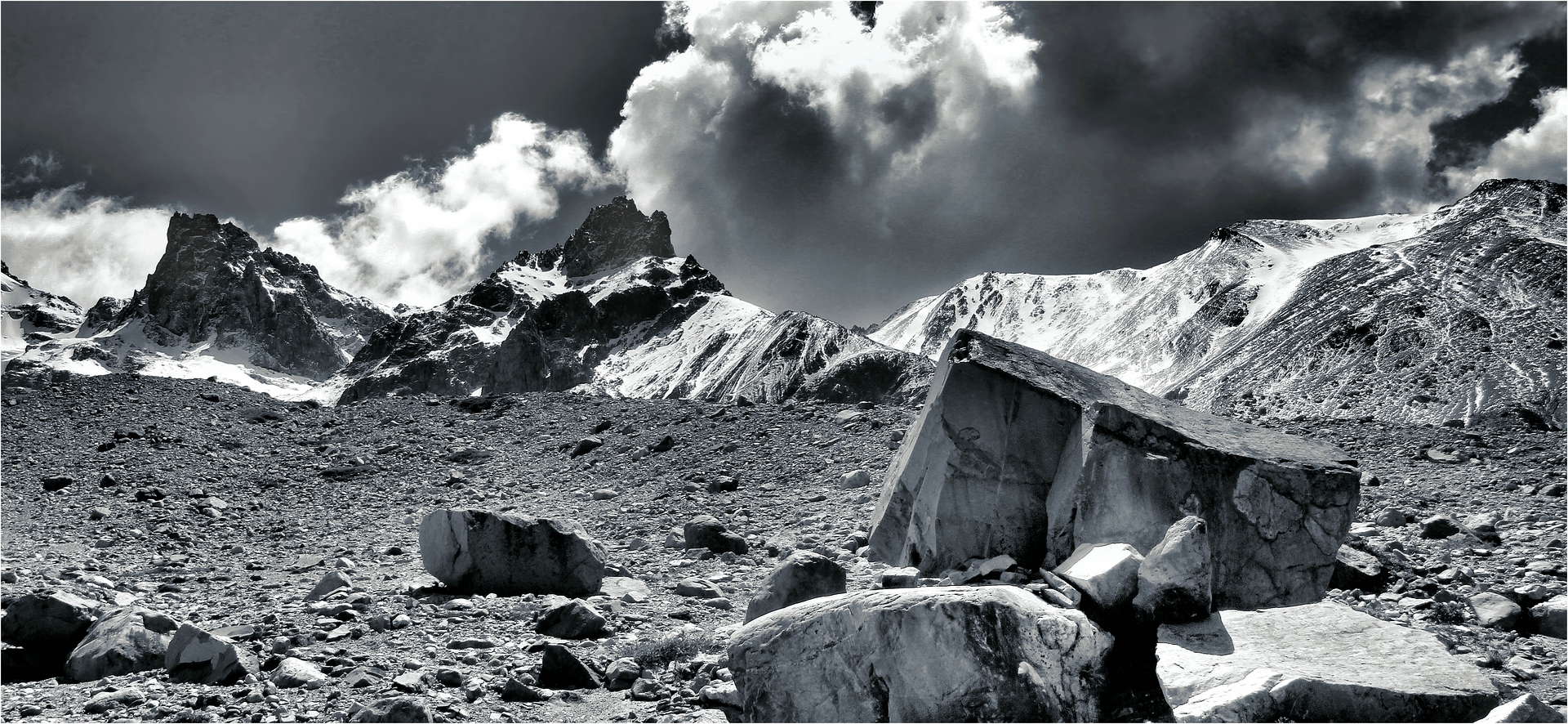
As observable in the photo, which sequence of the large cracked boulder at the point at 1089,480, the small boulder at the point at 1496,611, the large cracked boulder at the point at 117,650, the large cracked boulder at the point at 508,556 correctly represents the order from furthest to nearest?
1. the large cracked boulder at the point at 508,556
2. the large cracked boulder at the point at 1089,480
3. the small boulder at the point at 1496,611
4. the large cracked boulder at the point at 117,650

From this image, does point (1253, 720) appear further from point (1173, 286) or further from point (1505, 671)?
point (1173, 286)

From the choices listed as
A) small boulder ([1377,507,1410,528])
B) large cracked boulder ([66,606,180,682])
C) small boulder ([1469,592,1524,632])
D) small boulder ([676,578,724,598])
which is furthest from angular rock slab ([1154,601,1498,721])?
large cracked boulder ([66,606,180,682])

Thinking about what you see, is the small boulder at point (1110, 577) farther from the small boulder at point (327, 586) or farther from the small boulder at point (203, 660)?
the small boulder at point (327, 586)

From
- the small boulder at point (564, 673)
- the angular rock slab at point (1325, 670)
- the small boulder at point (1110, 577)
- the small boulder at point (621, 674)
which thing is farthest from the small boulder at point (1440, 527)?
the small boulder at point (564, 673)

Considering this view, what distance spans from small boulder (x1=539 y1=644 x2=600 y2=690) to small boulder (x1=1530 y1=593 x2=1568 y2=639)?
8.77m

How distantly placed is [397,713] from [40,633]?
4.56 meters

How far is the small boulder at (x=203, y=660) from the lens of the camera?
23.0ft

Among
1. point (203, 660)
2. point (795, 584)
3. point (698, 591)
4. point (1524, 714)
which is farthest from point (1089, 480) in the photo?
point (203, 660)

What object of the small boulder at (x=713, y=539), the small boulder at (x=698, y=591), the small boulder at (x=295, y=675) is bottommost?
the small boulder at (x=295, y=675)

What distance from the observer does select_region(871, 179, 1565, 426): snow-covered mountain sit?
75.9 m

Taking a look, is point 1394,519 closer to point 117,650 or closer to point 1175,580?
point 1175,580

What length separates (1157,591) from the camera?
6641mm

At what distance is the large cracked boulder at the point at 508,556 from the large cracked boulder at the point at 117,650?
3.01 metres

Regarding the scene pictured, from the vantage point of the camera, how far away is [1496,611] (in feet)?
26.4
